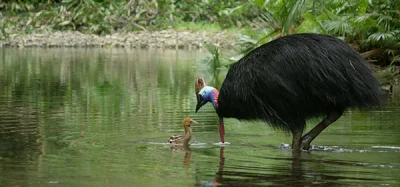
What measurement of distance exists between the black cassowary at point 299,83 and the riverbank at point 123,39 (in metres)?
19.7

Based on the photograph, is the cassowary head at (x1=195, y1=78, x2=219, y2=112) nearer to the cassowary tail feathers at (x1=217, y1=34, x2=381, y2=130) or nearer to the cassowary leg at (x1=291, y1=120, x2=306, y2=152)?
the cassowary tail feathers at (x1=217, y1=34, x2=381, y2=130)

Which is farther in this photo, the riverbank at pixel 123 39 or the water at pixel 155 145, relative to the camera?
the riverbank at pixel 123 39

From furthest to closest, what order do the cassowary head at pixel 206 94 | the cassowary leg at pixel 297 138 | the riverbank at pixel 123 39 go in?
the riverbank at pixel 123 39, the cassowary head at pixel 206 94, the cassowary leg at pixel 297 138

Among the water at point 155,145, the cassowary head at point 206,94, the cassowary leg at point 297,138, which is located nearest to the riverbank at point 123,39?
the water at point 155,145

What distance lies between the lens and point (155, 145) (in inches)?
345

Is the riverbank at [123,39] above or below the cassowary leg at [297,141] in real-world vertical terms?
above

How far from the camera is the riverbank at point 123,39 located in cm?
2842

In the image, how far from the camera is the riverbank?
1119 inches

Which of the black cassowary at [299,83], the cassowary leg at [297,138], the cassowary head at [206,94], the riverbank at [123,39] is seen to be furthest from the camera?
the riverbank at [123,39]

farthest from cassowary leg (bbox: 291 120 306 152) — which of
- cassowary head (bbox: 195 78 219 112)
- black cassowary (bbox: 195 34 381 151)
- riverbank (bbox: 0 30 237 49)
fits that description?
riverbank (bbox: 0 30 237 49)

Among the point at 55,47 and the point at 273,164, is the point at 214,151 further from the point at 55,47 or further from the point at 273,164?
the point at 55,47

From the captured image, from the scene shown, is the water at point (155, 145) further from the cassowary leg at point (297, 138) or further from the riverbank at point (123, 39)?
the riverbank at point (123, 39)

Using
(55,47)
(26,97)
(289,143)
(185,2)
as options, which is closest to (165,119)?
(289,143)

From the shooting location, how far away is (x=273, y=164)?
755cm
